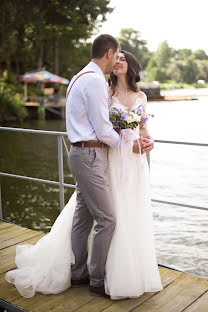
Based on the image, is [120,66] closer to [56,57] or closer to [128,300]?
[128,300]

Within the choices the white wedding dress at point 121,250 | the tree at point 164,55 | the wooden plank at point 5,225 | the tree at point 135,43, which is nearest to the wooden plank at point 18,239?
the wooden plank at point 5,225

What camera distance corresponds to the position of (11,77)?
→ 112 feet

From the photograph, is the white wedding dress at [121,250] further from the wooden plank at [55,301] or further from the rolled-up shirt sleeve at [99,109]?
the rolled-up shirt sleeve at [99,109]

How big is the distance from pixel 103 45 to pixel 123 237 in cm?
120

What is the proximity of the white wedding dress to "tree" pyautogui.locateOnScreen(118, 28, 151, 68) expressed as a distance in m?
84.0

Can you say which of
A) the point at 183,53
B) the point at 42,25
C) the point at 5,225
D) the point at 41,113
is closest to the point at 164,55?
the point at 183,53

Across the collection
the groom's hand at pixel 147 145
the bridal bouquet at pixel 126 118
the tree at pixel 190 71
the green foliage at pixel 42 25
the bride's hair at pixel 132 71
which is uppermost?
the green foliage at pixel 42 25

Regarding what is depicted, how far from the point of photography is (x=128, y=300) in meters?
2.87

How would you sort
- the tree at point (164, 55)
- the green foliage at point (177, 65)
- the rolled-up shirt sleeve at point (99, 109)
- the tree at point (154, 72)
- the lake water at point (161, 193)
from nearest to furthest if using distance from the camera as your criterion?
the rolled-up shirt sleeve at point (99, 109) < the lake water at point (161, 193) < the green foliage at point (177, 65) < the tree at point (164, 55) < the tree at point (154, 72)

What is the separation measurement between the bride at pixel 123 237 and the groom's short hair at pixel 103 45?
27cm

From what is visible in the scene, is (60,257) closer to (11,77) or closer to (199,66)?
(11,77)

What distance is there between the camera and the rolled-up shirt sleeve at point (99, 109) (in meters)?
2.58

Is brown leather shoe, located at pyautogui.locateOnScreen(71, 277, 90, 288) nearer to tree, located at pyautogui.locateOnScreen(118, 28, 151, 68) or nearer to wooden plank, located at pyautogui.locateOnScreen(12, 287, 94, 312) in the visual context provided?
wooden plank, located at pyautogui.locateOnScreen(12, 287, 94, 312)

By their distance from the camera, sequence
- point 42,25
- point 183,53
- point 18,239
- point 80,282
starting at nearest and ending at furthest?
point 80,282 → point 18,239 → point 42,25 → point 183,53
